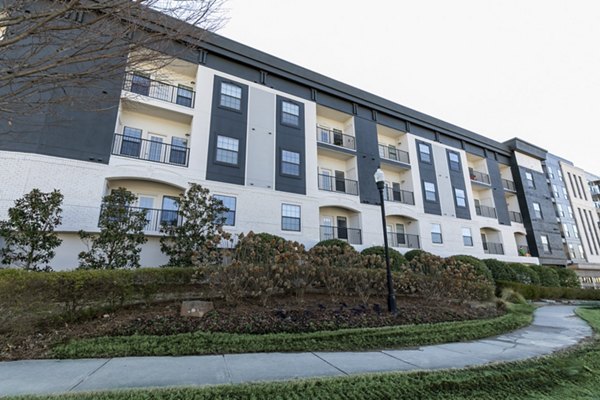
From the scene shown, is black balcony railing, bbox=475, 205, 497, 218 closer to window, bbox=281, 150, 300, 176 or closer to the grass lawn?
window, bbox=281, 150, 300, 176

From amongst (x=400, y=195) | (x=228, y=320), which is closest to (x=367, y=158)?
(x=400, y=195)

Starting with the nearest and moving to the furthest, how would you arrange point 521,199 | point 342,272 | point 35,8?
1. point 35,8
2. point 342,272
3. point 521,199

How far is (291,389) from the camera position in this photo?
10.8ft

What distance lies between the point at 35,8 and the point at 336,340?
7.26 m

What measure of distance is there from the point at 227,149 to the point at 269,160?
92.4 inches

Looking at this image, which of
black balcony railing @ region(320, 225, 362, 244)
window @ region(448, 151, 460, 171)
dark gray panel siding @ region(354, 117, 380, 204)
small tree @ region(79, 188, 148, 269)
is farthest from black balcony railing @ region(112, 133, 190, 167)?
window @ region(448, 151, 460, 171)

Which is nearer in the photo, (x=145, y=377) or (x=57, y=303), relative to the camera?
(x=145, y=377)

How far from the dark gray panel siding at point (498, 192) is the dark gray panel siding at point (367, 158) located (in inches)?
557

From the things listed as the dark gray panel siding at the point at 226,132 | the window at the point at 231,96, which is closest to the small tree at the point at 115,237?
the dark gray panel siding at the point at 226,132

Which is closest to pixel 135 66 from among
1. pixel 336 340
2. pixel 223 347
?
pixel 223 347

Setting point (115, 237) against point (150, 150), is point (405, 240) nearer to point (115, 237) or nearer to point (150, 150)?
point (150, 150)

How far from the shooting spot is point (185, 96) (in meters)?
15.0

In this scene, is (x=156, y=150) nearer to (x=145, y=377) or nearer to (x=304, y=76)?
(x=304, y=76)

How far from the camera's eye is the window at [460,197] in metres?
23.2
